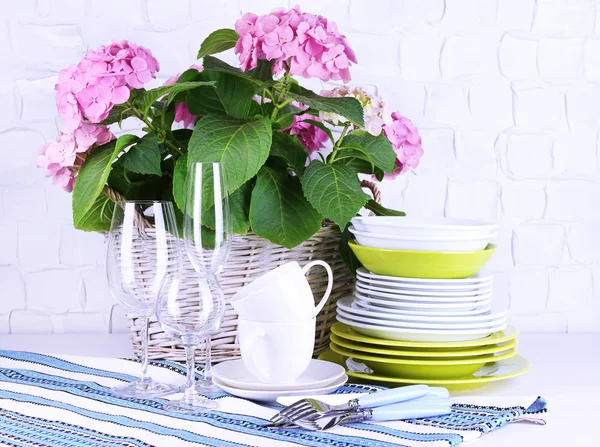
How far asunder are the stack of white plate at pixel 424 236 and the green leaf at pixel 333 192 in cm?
3

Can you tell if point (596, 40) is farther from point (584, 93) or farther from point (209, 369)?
point (209, 369)

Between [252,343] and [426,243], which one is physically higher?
[426,243]

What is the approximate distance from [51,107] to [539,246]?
1132 mm

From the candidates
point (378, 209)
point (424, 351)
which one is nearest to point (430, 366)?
point (424, 351)

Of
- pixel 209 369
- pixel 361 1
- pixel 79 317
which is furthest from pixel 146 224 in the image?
pixel 361 1

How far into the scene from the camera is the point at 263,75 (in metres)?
1.29

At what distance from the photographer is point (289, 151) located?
1.27 meters

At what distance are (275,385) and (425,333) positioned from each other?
0.23m

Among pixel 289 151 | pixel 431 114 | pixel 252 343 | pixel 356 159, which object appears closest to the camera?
pixel 252 343

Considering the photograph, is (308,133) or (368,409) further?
(308,133)

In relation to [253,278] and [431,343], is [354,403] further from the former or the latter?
[253,278]

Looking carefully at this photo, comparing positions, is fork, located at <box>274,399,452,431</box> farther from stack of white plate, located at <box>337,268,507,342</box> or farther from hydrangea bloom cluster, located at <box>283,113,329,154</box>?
hydrangea bloom cluster, located at <box>283,113,329,154</box>

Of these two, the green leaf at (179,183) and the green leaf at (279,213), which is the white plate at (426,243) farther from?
the green leaf at (179,183)

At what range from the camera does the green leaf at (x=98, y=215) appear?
4.21 feet
